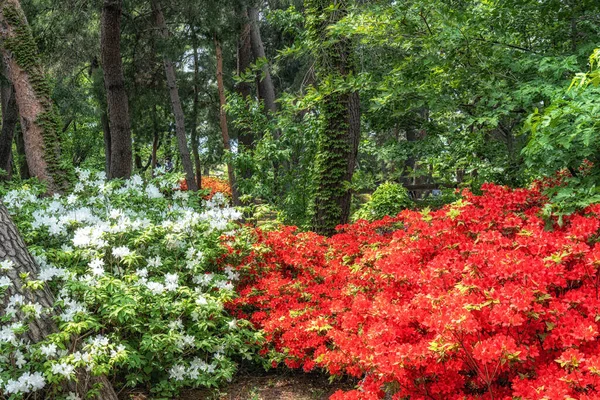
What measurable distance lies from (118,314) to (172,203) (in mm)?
2414

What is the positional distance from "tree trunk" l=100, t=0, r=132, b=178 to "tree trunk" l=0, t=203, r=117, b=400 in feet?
14.8

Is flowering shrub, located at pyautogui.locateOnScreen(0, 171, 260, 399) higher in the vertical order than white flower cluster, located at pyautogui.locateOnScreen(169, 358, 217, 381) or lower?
higher

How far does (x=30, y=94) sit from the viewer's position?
5738 mm

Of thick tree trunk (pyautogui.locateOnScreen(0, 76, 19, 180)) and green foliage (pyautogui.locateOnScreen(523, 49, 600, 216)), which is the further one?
thick tree trunk (pyautogui.locateOnScreen(0, 76, 19, 180))

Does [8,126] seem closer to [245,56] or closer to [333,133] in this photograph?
[245,56]

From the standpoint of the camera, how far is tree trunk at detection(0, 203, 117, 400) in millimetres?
2832

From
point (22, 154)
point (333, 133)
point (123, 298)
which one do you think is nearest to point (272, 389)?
point (123, 298)

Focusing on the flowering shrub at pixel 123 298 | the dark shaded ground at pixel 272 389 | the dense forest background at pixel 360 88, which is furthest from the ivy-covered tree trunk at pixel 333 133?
the dark shaded ground at pixel 272 389

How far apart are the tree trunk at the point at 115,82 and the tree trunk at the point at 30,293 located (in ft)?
14.8

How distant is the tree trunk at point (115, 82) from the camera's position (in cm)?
711

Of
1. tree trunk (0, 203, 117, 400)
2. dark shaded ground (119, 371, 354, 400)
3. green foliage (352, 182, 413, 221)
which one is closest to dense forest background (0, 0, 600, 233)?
green foliage (352, 182, 413, 221)

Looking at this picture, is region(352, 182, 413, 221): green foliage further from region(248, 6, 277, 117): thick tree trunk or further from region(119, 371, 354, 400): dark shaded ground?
region(119, 371, 354, 400): dark shaded ground

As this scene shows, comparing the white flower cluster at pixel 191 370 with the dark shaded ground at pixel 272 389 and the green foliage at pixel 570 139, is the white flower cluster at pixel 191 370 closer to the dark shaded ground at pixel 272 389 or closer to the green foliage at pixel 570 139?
the dark shaded ground at pixel 272 389

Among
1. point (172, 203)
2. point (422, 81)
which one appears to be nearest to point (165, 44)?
point (172, 203)
